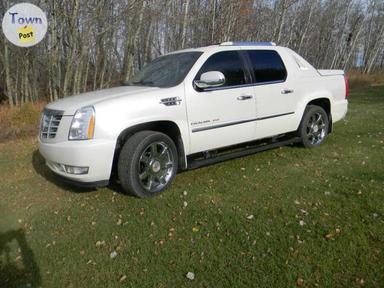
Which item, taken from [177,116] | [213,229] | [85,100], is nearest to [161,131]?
[177,116]

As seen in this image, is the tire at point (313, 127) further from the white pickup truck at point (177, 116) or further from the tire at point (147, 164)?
the tire at point (147, 164)

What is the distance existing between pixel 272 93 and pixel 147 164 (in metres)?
2.36

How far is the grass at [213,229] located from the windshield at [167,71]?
1.48m

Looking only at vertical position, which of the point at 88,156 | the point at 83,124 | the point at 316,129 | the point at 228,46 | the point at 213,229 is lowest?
the point at 213,229

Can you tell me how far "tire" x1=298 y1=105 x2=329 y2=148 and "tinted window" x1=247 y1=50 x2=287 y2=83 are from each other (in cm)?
94

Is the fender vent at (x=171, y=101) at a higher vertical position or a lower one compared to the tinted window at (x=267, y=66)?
lower

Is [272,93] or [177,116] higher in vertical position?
[272,93]

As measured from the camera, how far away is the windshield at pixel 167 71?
4730 millimetres

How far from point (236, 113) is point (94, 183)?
7.30ft

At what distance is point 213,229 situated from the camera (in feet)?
12.0

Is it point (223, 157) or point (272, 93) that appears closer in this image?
point (223, 157)

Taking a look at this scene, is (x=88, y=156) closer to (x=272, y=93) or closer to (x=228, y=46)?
(x=228, y=46)

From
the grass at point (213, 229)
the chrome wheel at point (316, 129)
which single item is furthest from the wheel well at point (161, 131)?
the chrome wheel at point (316, 129)

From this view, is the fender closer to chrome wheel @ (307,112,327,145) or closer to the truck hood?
chrome wheel @ (307,112,327,145)
